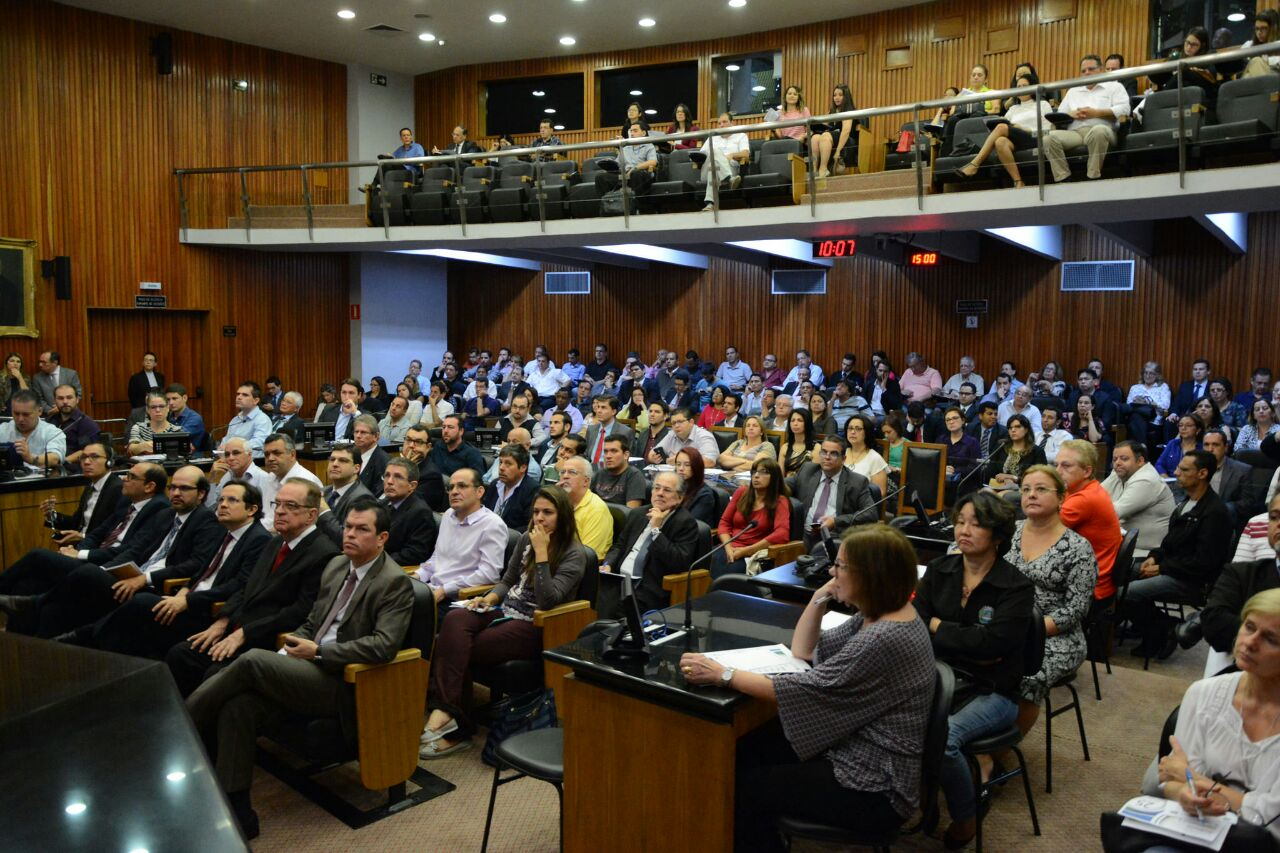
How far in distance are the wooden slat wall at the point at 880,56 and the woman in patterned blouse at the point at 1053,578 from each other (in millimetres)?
7611

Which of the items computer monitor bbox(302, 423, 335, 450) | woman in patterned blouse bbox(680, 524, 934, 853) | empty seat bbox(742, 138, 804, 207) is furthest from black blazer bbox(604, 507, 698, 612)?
empty seat bbox(742, 138, 804, 207)

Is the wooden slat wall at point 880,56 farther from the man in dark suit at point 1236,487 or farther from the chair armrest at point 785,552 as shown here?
the chair armrest at point 785,552

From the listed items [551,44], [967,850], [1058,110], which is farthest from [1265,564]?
[551,44]

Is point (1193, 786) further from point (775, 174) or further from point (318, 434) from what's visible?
point (775, 174)

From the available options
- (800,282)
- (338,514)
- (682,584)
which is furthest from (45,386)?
(800,282)

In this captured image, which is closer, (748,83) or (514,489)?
(514,489)

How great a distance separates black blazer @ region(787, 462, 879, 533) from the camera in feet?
16.6

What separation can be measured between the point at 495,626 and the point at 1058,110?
6.06 meters

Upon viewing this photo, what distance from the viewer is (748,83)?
12.7 m

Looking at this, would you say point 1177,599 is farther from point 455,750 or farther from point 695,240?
point 695,240

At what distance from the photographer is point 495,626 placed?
377 cm

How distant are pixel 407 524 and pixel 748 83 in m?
9.86

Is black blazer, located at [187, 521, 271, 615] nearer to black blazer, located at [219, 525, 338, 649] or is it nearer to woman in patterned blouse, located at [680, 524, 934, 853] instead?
black blazer, located at [219, 525, 338, 649]

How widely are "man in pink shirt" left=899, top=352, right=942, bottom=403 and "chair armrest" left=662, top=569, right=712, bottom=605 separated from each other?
24.6 feet
